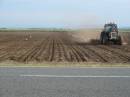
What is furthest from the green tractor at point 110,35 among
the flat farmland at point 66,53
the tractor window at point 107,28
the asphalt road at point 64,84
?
the asphalt road at point 64,84

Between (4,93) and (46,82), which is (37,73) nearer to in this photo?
(46,82)

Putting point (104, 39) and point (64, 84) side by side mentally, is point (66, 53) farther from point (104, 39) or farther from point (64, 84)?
point (64, 84)

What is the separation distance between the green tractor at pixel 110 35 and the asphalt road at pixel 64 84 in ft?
99.7

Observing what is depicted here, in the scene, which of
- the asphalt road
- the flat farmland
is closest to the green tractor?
the flat farmland

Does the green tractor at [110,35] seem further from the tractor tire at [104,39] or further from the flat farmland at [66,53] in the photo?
the flat farmland at [66,53]

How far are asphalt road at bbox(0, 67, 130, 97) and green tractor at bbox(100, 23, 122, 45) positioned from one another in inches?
1197

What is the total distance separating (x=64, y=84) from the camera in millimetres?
9148

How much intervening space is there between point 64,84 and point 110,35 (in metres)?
32.6

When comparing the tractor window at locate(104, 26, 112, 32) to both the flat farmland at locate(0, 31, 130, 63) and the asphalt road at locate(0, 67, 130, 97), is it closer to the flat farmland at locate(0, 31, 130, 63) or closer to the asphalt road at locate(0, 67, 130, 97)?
the flat farmland at locate(0, 31, 130, 63)

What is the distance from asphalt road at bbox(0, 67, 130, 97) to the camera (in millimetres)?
8062

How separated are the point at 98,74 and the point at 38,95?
3588 mm

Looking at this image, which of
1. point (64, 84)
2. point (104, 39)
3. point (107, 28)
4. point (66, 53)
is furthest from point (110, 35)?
point (64, 84)

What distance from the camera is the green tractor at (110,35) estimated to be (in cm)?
4125

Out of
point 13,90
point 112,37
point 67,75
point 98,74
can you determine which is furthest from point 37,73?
point 112,37
